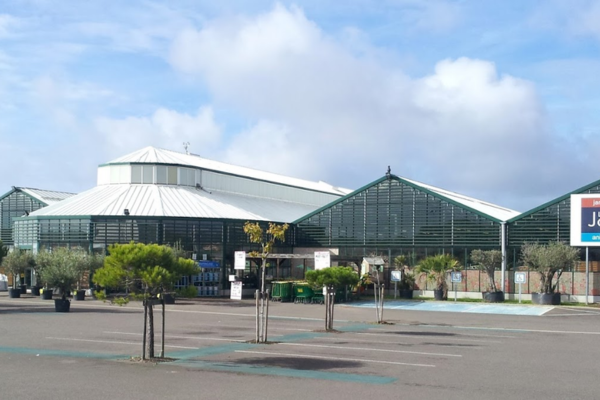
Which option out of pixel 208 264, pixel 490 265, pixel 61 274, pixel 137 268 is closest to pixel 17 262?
pixel 208 264

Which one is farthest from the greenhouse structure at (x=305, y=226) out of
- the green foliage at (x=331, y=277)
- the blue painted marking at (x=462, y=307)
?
the green foliage at (x=331, y=277)

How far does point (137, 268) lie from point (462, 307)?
2828cm

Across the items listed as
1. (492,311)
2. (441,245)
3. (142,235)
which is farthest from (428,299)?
(142,235)

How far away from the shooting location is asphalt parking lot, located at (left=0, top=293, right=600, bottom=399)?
14203 mm

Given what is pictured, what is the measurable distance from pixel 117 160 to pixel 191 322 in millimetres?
31336

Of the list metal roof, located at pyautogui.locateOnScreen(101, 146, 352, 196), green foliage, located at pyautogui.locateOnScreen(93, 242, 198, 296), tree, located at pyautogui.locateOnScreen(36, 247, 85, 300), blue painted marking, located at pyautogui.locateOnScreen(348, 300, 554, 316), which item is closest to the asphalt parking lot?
green foliage, located at pyautogui.locateOnScreen(93, 242, 198, 296)

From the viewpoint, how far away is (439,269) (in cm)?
4744

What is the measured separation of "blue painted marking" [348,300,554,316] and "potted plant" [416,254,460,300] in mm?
2046

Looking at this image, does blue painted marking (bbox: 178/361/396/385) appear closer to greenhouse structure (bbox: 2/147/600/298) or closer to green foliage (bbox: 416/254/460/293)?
greenhouse structure (bbox: 2/147/600/298)

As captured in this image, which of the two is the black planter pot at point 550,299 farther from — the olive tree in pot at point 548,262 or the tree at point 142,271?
the tree at point 142,271

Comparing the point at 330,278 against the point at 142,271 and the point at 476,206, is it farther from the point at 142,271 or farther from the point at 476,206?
the point at 476,206

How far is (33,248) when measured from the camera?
52.7 m

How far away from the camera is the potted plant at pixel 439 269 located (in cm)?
4741

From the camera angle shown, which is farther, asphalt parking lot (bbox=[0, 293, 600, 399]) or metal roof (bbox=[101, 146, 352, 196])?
metal roof (bbox=[101, 146, 352, 196])
